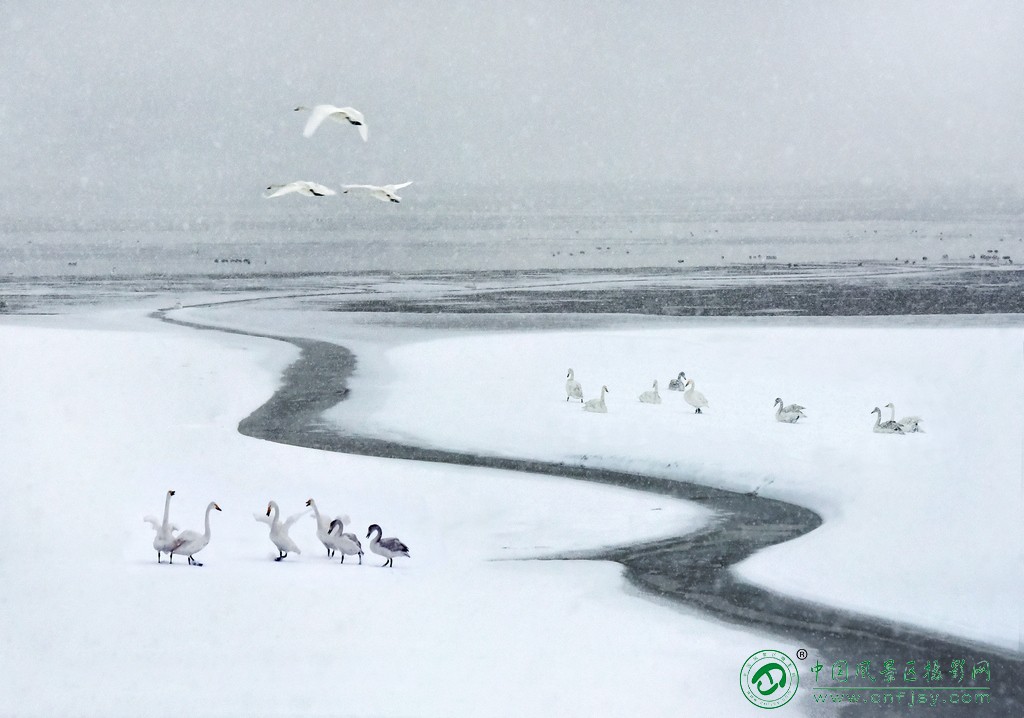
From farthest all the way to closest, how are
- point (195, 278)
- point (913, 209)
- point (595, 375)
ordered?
1. point (913, 209)
2. point (195, 278)
3. point (595, 375)

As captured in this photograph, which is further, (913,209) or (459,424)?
(913,209)

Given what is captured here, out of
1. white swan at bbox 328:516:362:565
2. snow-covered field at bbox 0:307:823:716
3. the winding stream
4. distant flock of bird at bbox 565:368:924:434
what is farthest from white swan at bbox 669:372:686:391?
white swan at bbox 328:516:362:565

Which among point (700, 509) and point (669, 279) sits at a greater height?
point (669, 279)

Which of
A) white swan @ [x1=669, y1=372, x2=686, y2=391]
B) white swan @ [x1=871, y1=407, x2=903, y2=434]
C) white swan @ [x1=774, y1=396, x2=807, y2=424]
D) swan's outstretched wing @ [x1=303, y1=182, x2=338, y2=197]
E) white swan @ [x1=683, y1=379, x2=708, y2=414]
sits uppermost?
swan's outstretched wing @ [x1=303, y1=182, x2=338, y2=197]

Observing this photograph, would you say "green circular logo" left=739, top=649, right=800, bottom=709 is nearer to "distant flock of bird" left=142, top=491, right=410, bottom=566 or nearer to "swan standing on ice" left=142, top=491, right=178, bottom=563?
"distant flock of bird" left=142, top=491, right=410, bottom=566

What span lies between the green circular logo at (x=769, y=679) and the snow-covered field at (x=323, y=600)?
3.6 inches

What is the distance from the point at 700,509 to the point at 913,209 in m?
59.3

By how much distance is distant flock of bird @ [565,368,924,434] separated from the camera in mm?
12695

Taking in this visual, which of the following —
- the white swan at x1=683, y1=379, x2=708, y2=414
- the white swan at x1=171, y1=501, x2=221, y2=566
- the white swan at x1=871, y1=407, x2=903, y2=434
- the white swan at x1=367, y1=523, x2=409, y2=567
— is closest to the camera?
the white swan at x1=171, y1=501, x2=221, y2=566

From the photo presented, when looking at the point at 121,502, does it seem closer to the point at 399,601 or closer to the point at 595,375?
the point at 399,601

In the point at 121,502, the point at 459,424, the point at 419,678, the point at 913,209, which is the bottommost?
the point at 419,678

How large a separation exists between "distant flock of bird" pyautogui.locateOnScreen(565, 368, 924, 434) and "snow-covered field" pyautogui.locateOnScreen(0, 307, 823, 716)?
4.97 feet

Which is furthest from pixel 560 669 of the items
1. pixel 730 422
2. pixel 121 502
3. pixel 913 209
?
pixel 913 209

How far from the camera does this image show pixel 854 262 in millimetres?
35500
